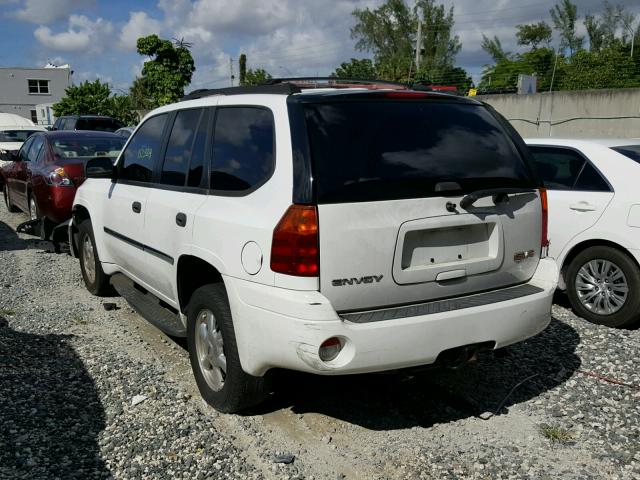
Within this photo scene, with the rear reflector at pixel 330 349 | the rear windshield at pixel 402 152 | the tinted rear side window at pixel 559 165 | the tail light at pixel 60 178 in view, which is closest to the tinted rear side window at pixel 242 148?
the rear windshield at pixel 402 152

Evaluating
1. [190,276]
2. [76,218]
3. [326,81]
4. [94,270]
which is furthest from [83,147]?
[326,81]

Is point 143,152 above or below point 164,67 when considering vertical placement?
below

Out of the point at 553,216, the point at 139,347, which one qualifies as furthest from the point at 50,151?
the point at 553,216

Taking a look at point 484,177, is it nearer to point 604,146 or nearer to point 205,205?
point 205,205

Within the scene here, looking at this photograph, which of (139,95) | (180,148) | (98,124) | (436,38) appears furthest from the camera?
(436,38)

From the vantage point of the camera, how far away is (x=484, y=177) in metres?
3.46

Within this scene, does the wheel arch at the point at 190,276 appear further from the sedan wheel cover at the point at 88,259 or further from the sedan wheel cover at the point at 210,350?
the sedan wheel cover at the point at 88,259

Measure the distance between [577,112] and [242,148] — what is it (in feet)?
43.2

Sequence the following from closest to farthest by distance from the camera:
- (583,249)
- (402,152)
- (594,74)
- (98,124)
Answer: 1. (402,152)
2. (583,249)
3. (98,124)
4. (594,74)

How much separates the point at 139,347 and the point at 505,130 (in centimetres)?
315

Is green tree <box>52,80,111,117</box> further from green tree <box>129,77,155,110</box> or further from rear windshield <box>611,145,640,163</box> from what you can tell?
rear windshield <box>611,145,640,163</box>

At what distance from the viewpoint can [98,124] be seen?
2214 centimetres

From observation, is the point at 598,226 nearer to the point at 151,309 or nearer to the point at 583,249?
the point at 583,249

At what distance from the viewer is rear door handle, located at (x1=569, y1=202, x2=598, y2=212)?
5434 mm
